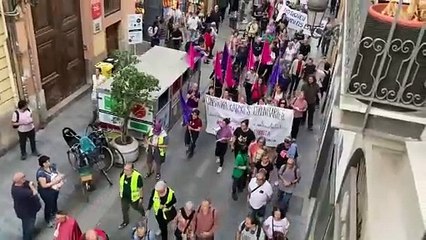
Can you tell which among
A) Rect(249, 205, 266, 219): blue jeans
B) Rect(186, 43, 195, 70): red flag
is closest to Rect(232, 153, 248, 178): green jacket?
Rect(249, 205, 266, 219): blue jeans

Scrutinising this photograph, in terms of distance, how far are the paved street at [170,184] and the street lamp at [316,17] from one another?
415 centimetres

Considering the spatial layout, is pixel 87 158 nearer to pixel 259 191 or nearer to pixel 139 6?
pixel 259 191

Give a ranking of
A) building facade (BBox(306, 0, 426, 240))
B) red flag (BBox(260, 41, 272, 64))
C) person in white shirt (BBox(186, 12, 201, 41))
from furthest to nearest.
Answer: person in white shirt (BBox(186, 12, 201, 41))
red flag (BBox(260, 41, 272, 64))
building facade (BBox(306, 0, 426, 240))

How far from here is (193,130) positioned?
488 inches

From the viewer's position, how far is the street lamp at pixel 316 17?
15766 mm

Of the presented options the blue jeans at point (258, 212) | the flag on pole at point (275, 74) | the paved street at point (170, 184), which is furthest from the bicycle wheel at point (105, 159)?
the flag on pole at point (275, 74)

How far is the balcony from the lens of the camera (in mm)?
3525

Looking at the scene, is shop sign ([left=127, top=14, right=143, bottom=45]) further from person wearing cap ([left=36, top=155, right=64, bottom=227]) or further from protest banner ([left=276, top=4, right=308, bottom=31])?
person wearing cap ([left=36, top=155, right=64, bottom=227])

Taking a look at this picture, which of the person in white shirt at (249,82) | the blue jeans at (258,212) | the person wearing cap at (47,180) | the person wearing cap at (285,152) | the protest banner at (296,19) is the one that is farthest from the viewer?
the protest banner at (296,19)

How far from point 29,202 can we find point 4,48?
15.5 ft

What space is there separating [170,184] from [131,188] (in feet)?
8.06

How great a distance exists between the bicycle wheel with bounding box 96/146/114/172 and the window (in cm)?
628

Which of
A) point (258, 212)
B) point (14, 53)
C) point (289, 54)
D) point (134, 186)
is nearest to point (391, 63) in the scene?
point (134, 186)

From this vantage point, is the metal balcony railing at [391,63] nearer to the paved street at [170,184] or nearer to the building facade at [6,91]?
the paved street at [170,184]
